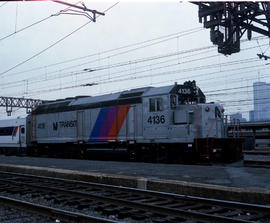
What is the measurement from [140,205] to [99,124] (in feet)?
41.5

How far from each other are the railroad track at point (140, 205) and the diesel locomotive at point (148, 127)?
6766mm

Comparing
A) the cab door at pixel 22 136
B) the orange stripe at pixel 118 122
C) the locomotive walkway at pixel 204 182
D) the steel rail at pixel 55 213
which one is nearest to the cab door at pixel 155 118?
the orange stripe at pixel 118 122

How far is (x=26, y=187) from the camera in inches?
382

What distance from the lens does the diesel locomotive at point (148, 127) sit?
48.5 feet

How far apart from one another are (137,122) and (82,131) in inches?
180

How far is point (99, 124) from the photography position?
19.0 meters

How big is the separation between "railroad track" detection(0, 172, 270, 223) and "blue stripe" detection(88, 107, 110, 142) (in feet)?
30.3

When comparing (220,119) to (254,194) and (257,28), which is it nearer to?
(257,28)

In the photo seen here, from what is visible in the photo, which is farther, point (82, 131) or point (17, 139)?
point (17, 139)

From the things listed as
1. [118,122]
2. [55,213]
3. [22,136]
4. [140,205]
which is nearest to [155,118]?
[118,122]

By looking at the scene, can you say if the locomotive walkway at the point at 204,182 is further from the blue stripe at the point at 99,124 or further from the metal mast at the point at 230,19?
the blue stripe at the point at 99,124

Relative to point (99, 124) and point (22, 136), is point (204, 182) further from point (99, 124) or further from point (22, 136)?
point (22, 136)

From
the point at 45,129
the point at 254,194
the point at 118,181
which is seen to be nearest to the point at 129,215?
the point at 254,194

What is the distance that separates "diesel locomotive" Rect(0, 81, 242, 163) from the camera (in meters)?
14.8
